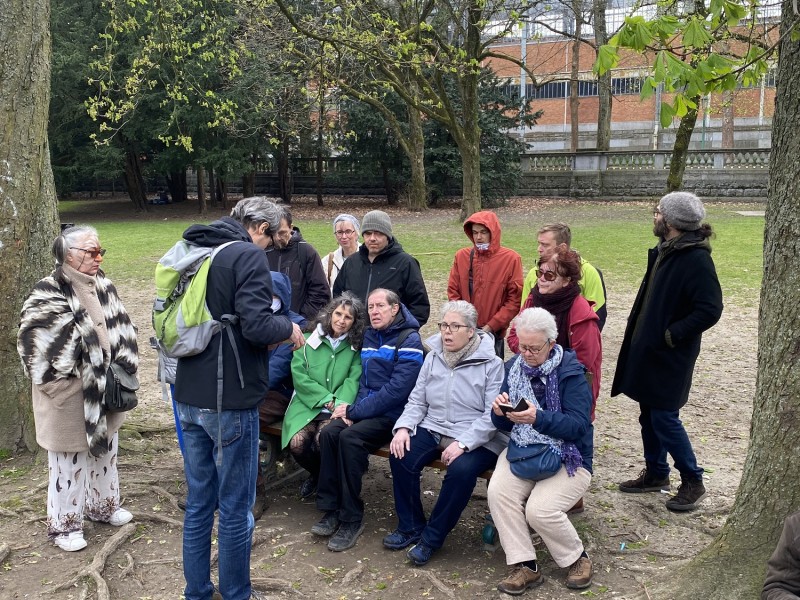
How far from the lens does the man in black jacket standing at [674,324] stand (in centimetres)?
464

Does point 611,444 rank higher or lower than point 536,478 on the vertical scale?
lower

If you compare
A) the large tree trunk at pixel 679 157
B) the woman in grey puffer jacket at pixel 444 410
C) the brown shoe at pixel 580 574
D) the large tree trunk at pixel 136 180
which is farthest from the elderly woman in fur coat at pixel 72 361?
the large tree trunk at pixel 136 180

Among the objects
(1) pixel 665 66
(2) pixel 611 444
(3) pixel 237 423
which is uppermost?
(1) pixel 665 66

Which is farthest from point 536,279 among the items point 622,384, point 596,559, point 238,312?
point 238,312

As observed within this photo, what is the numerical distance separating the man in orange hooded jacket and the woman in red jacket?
102 centimetres

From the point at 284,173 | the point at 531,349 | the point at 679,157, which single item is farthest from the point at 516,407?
the point at 284,173

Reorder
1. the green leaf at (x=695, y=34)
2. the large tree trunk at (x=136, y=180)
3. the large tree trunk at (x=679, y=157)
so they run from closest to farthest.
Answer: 1. the green leaf at (x=695, y=34)
2. the large tree trunk at (x=679, y=157)
3. the large tree trunk at (x=136, y=180)

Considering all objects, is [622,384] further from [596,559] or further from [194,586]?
[194,586]

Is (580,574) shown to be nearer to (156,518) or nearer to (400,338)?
(400,338)

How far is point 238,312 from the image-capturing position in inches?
137

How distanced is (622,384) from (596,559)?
3.77ft

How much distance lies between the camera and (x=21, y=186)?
5.47 m

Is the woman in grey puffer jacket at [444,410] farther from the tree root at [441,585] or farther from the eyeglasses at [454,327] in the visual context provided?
the tree root at [441,585]

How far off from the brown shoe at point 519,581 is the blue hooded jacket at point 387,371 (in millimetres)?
1186
